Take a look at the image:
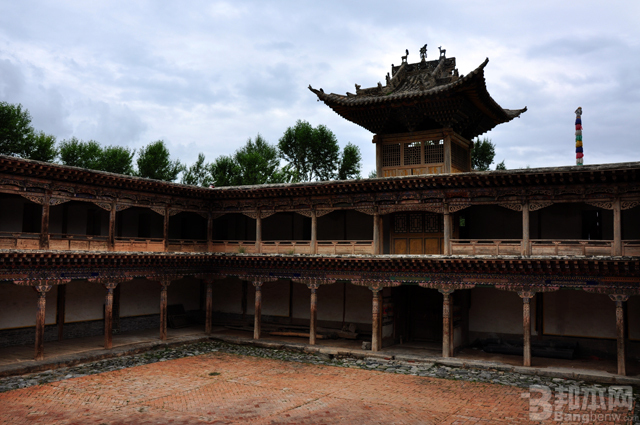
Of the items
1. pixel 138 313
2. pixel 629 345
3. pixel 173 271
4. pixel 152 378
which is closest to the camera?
pixel 152 378

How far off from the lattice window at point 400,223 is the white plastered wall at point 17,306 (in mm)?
16254

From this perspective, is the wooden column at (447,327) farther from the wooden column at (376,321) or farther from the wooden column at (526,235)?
the wooden column at (526,235)

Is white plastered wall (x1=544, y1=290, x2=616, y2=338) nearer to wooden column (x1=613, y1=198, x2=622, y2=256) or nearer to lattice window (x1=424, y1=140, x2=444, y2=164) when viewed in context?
wooden column (x1=613, y1=198, x2=622, y2=256)

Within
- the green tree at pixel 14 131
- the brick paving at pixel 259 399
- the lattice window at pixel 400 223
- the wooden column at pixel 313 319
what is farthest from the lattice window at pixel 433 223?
the green tree at pixel 14 131

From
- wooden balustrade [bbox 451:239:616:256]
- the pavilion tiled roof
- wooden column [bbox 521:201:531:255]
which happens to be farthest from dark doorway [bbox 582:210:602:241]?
the pavilion tiled roof

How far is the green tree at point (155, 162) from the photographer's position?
47.3m

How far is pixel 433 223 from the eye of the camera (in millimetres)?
22703

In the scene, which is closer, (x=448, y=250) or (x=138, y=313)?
(x=448, y=250)

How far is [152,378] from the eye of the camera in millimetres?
18234

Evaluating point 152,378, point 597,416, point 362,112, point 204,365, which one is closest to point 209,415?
point 152,378

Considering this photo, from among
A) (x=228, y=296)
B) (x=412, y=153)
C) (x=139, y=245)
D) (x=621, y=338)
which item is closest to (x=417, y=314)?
(x=412, y=153)

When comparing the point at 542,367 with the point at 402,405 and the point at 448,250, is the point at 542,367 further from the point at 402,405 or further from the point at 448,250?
the point at 402,405

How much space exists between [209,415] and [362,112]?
586 inches

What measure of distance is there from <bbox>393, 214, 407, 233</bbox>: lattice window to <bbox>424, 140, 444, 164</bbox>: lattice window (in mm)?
2692
